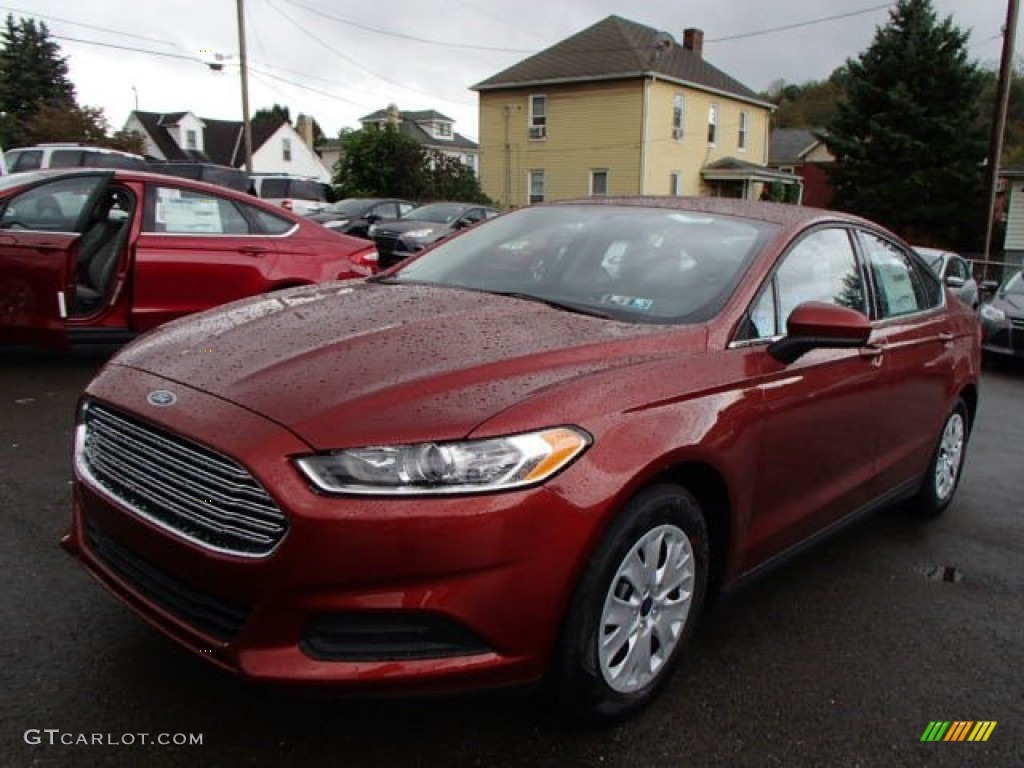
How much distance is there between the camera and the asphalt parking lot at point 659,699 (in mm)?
2400

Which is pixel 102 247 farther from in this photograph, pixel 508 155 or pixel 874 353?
pixel 508 155

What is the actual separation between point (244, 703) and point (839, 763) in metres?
1.73

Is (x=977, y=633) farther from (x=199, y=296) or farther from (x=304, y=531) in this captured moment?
(x=199, y=296)

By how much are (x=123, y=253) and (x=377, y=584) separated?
506 cm

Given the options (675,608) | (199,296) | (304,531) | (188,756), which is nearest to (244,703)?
(188,756)

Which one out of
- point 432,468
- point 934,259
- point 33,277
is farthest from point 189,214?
point 934,259

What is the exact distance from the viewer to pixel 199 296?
21.6 ft

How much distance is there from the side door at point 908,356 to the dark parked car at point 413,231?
10.8 meters

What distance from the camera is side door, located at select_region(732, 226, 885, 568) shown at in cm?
300

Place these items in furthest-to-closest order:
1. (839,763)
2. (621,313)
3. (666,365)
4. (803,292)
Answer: (803,292) < (621,313) < (666,365) < (839,763)

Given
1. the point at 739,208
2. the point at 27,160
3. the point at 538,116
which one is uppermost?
the point at 538,116

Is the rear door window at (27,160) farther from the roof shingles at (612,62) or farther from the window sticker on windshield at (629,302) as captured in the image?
the roof shingles at (612,62)

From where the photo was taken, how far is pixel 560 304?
319 cm
